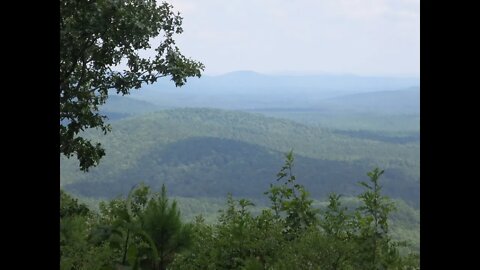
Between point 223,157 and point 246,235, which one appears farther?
point 223,157

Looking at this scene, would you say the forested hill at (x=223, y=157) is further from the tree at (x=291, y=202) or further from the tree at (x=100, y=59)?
the tree at (x=291, y=202)

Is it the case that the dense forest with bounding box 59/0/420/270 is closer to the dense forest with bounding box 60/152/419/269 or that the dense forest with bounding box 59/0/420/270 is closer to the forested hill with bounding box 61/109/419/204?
the dense forest with bounding box 60/152/419/269

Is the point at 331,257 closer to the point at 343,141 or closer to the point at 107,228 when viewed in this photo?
the point at 107,228

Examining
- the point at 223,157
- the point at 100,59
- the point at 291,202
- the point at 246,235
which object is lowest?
the point at 223,157

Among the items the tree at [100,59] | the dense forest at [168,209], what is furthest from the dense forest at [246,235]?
the tree at [100,59]

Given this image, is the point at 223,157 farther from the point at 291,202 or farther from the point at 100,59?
the point at 291,202

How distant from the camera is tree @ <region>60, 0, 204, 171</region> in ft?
21.4

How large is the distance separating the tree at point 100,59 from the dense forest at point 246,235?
10.1 ft

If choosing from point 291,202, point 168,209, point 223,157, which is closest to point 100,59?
point 291,202

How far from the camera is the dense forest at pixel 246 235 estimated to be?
2045 mm

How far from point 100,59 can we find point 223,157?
65.6m

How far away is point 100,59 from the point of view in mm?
7383

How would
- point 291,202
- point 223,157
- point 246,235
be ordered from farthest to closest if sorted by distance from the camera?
point 223,157 → point 291,202 → point 246,235
